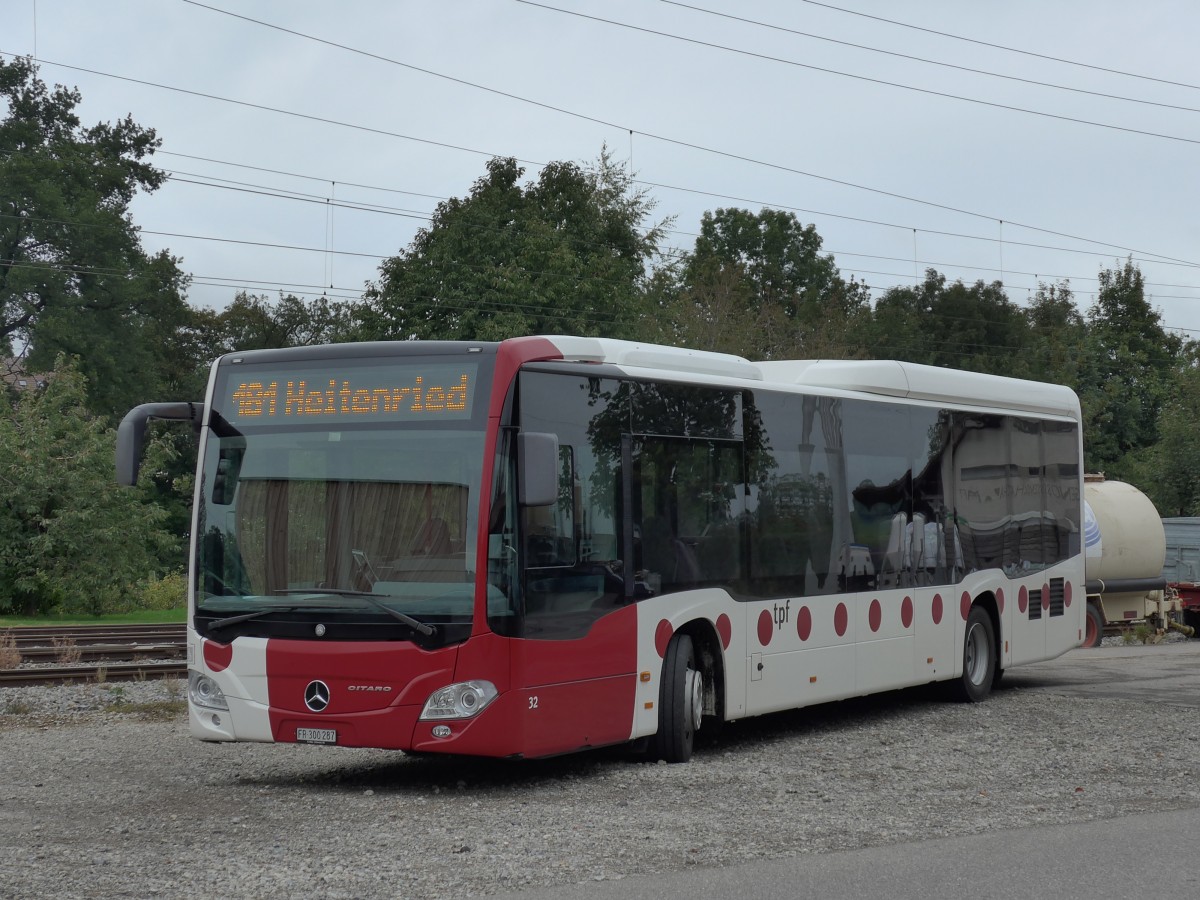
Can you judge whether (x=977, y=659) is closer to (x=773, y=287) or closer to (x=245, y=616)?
(x=245, y=616)

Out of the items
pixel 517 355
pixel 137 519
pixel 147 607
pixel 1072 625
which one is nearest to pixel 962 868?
pixel 517 355

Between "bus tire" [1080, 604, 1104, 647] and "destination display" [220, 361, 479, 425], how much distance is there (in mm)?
16976

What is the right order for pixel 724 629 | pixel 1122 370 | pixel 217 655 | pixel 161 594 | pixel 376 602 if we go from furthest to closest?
pixel 1122 370, pixel 161 594, pixel 724 629, pixel 217 655, pixel 376 602

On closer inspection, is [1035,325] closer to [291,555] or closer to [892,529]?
[892,529]

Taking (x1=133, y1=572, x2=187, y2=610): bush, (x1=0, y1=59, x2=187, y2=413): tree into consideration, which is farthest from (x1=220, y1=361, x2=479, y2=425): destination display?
(x1=0, y1=59, x2=187, y2=413): tree

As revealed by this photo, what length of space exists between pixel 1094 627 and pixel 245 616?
58.3 ft

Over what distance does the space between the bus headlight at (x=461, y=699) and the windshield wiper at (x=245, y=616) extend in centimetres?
115

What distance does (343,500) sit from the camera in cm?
1018

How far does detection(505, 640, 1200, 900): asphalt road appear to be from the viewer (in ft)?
23.5

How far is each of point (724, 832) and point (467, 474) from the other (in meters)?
2.84

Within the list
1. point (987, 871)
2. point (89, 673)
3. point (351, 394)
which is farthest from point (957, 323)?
point (987, 871)

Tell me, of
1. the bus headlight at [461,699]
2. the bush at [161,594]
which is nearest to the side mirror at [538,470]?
the bus headlight at [461,699]

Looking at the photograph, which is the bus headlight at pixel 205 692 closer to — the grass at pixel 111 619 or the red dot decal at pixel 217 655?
the red dot decal at pixel 217 655

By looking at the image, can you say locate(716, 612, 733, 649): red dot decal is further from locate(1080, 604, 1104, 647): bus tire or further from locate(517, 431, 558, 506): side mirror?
locate(1080, 604, 1104, 647): bus tire
